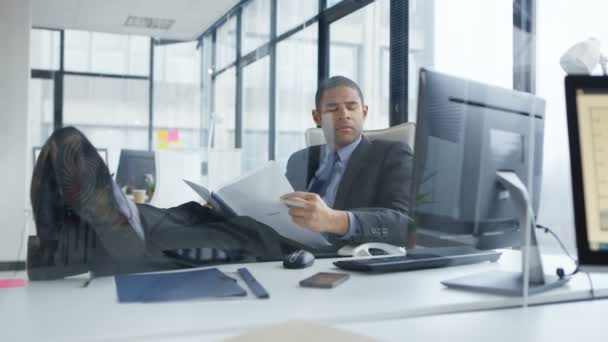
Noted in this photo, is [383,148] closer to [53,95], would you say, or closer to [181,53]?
[181,53]

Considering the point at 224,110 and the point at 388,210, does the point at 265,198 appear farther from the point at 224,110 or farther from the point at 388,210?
the point at 224,110

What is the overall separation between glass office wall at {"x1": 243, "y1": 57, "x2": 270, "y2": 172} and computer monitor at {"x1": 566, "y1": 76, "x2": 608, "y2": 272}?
1652 mm

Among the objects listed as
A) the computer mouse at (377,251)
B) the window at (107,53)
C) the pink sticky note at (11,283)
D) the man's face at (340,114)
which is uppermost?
the window at (107,53)

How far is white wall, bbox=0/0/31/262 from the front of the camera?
4.14 feet

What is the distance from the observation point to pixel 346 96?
82.0 inches

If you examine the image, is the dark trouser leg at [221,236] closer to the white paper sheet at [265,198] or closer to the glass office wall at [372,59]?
the white paper sheet at [265,198]

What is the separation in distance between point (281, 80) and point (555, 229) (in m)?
2.65

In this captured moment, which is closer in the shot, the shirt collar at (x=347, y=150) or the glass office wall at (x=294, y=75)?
the shirt collar at (x=347, y=150)

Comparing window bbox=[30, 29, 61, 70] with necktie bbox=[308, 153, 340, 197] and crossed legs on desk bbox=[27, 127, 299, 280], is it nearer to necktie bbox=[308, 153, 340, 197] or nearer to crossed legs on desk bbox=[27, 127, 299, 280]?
crossed legs on desk bbox=[27, 127, 299, 280]

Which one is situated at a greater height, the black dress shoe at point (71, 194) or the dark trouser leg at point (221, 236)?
the black dress shoe at point (71, 194)

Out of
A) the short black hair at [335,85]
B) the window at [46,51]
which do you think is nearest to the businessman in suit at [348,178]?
the short black hair at [335,85]

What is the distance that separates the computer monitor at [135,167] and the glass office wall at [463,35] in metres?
0.79

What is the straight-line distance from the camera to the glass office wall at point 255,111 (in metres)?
2.59

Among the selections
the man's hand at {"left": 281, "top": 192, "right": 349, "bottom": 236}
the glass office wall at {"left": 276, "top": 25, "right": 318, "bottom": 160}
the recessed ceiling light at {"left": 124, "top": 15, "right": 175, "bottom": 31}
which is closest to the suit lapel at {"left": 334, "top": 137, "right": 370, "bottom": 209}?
the man's hand at {"left": 281, "top": 192, "right": 349, "bottom": 236}
